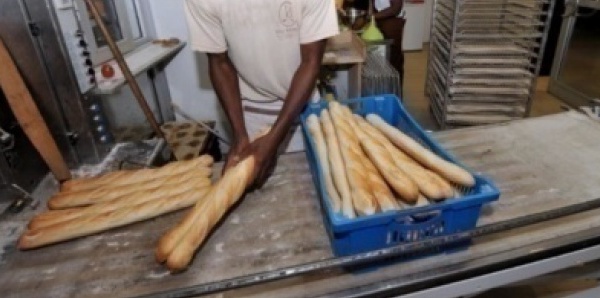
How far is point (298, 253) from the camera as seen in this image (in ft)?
2.55

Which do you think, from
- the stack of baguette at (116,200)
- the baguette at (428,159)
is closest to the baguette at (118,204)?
the stack of baguette at (116,200)

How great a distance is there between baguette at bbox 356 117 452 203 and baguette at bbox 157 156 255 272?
0.32m

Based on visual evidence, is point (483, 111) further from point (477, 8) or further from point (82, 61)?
point (82, 61)

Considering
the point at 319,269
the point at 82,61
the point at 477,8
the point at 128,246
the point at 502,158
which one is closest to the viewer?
the point at 319,269

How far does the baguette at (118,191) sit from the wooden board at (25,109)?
0.21 m

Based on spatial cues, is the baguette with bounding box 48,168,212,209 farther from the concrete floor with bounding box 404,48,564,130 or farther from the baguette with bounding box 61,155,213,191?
the concrete floor with bounding box 404,48,564,130

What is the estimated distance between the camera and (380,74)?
2270mm

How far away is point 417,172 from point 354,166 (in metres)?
0.13

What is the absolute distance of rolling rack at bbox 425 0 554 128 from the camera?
2.62 metres

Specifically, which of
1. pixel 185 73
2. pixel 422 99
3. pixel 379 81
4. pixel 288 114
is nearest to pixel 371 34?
pixel 379 81

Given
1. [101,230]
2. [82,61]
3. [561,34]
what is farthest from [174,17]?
[561,34]

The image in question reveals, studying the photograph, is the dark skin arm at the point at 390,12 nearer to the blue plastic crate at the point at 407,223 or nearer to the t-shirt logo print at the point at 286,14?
the t-shirt logo print at the point at 286,14

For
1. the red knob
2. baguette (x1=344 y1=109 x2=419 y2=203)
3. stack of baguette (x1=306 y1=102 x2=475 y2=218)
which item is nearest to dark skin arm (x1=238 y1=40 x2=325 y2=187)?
stack of baguette (x1=306 y1=102 x2=475 y2=218)

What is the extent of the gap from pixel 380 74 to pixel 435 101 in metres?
1.20
